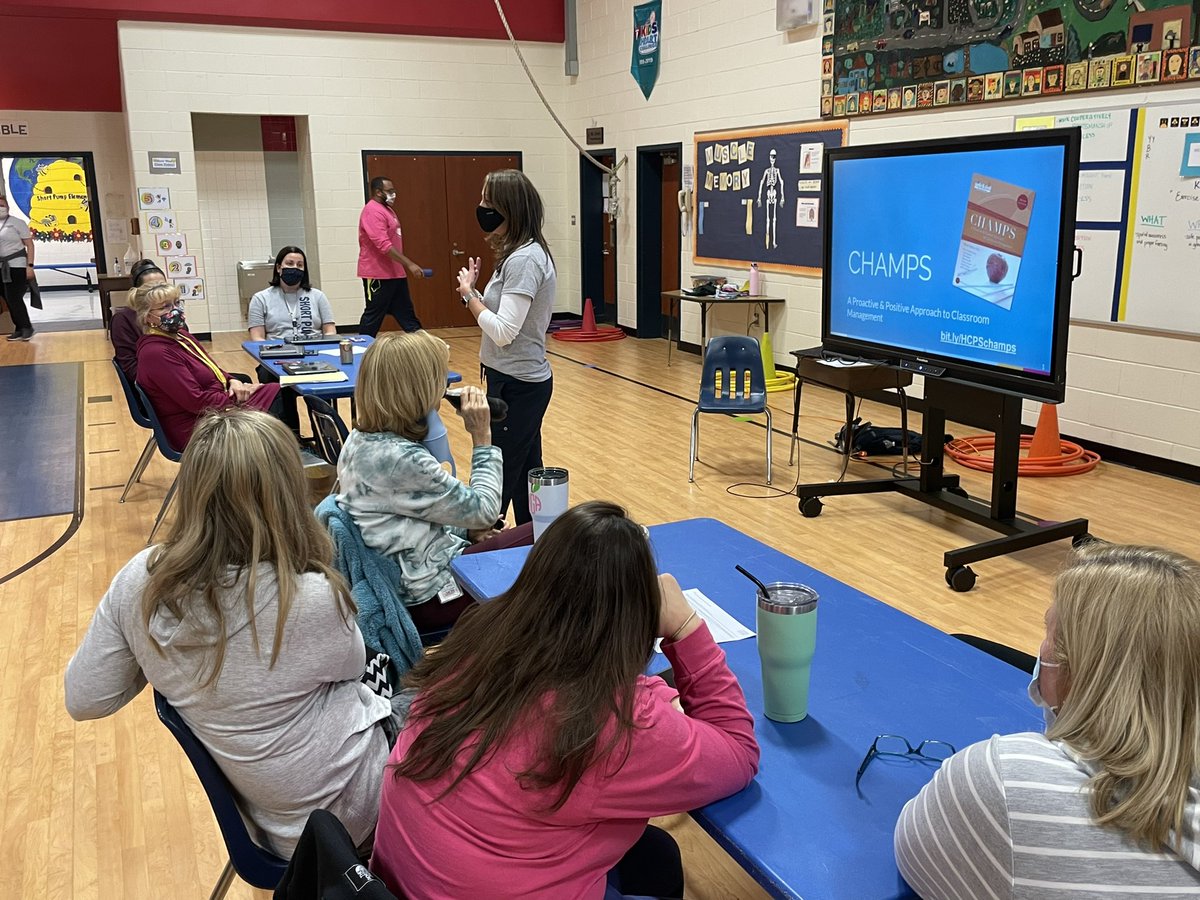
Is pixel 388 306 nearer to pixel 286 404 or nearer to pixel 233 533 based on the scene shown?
pixel 286 404

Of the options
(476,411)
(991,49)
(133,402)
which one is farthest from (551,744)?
(991,49)

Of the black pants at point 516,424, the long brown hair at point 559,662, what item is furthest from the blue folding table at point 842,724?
the black pants at point 516,424

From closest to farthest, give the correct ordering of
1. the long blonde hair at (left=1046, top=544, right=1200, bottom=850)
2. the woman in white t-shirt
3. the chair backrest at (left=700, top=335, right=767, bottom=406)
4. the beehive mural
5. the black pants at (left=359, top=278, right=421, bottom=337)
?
1. the long blonde hair at (left=1046, top=544, right=1200, bottom=850)
2. the chair backrest at (left=700, top=335, right=767, bottom=406)
3. the woman in white t-shirt
4. the black pants at (left=359, top=278, right=421, bottom=337)
5. the beehive mural

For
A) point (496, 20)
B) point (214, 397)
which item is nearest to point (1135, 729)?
point (214, 397)

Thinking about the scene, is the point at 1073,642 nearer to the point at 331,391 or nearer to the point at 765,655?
the point at 765,655

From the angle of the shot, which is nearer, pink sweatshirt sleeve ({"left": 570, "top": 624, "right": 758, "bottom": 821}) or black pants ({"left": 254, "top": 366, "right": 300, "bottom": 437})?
pink sweatshirt sleeve ({"left": 570, "top": 624, "right": 758, "bottom": 821})

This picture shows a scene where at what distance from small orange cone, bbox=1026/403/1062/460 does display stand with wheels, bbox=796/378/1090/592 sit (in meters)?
1.09

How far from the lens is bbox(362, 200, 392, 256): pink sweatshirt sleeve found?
8.29 meters

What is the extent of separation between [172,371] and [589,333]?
6.60m

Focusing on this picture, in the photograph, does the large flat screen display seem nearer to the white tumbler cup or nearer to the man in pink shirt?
the white tumbler cup

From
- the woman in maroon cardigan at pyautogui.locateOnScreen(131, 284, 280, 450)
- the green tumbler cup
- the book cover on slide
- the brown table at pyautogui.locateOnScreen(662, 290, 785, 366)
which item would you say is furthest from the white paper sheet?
the brown table at pyautogui.locateOnScreen(662, 290, 785, 366)

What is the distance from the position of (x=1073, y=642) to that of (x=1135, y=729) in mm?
107

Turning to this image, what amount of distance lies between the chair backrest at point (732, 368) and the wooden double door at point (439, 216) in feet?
19.8

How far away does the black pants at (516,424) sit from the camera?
11.9 feet
